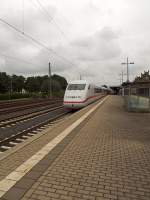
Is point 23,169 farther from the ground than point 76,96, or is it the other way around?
point 76,96

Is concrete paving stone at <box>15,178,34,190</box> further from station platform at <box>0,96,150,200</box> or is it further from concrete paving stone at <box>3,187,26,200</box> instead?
concrete paving stone at <box>3,187,26,200</box>

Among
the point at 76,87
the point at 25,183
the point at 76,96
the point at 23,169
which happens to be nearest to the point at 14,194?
the point at 25,183

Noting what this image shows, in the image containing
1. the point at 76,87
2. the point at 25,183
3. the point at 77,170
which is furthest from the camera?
the point at 76,87

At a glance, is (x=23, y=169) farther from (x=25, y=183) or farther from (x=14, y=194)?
Answer: (x=14, y=194)

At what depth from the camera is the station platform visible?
3.77 m

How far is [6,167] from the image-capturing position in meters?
4.91

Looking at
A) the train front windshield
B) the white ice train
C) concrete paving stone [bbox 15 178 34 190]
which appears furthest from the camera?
the train front windshield

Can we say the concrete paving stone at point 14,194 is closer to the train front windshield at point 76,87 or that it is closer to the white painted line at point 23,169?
the white painted line at point 23,169

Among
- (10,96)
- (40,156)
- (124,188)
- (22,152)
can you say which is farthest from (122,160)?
(10,96)

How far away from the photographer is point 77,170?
15.6 feet

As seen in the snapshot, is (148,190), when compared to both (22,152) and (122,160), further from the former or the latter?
(22,152)

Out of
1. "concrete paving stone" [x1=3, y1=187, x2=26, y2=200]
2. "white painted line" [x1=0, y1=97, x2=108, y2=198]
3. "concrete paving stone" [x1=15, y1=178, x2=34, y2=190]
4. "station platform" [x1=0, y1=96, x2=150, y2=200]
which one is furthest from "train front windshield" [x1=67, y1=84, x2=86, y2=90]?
"concrete paving stone" [x1=3, y1=187, x2=26, y2=200]

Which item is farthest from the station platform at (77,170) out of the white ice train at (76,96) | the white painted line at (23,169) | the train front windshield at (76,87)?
the train front windshield at (76,87)

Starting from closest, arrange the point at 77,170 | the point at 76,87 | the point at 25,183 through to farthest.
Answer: the point at 25,183
the point at 77,170
the point at 76,87
